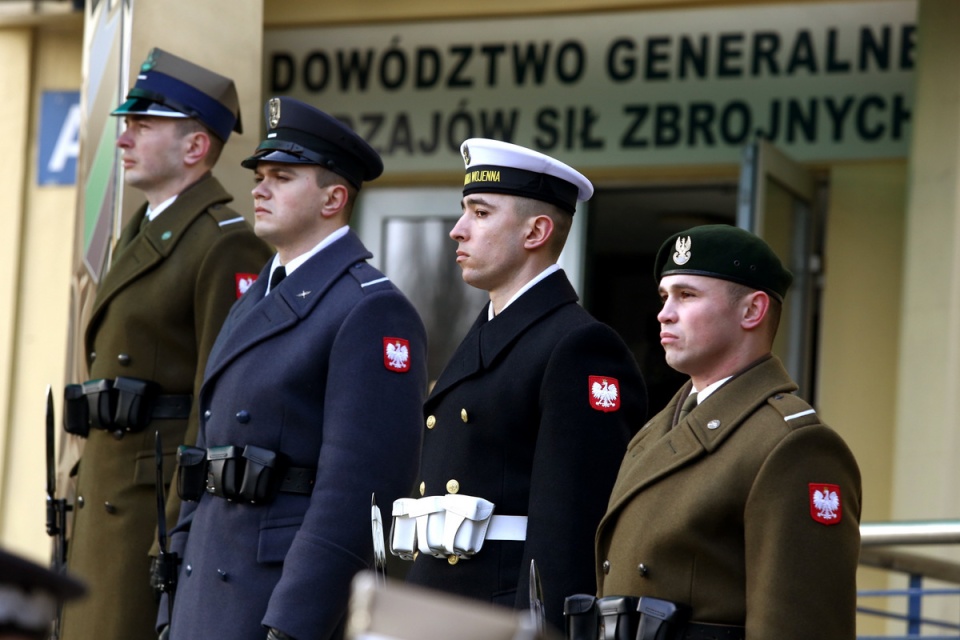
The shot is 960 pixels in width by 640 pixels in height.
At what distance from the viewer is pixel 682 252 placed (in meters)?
3.44

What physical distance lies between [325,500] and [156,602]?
89cm

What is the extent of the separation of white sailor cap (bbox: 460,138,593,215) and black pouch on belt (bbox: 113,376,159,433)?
1109 mm

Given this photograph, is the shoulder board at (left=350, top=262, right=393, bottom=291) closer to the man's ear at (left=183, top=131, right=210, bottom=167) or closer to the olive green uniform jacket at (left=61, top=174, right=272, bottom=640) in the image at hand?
the olive green uniform jacket at (left=61, top=174, right=272, bottom=640)

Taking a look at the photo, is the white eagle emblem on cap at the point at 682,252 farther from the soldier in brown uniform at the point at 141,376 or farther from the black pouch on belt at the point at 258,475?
the soldier in brown uniform at the point at 141,376

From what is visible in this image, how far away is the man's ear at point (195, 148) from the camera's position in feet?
15.4

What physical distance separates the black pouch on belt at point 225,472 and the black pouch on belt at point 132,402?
531mm

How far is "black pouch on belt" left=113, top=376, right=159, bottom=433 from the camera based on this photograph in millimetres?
4402

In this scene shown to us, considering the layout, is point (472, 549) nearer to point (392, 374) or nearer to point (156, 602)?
point (392, 374)

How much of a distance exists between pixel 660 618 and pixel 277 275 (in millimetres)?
1519

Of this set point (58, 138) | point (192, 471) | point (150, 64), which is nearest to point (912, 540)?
point (192, 471)

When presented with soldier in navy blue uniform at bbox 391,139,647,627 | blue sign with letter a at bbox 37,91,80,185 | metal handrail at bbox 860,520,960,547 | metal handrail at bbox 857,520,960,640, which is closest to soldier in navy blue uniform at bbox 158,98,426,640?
soldier in navy blue uniform at bbox 391,139,647,627

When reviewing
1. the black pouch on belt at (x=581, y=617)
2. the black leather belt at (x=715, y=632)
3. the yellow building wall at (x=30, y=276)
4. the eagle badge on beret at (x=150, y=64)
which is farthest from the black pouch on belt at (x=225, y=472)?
the yellow building wall at (x=30, y=276)

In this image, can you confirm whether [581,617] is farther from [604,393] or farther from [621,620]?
[604,393]

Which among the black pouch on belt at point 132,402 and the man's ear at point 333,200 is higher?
the man's ear at point 333,200
